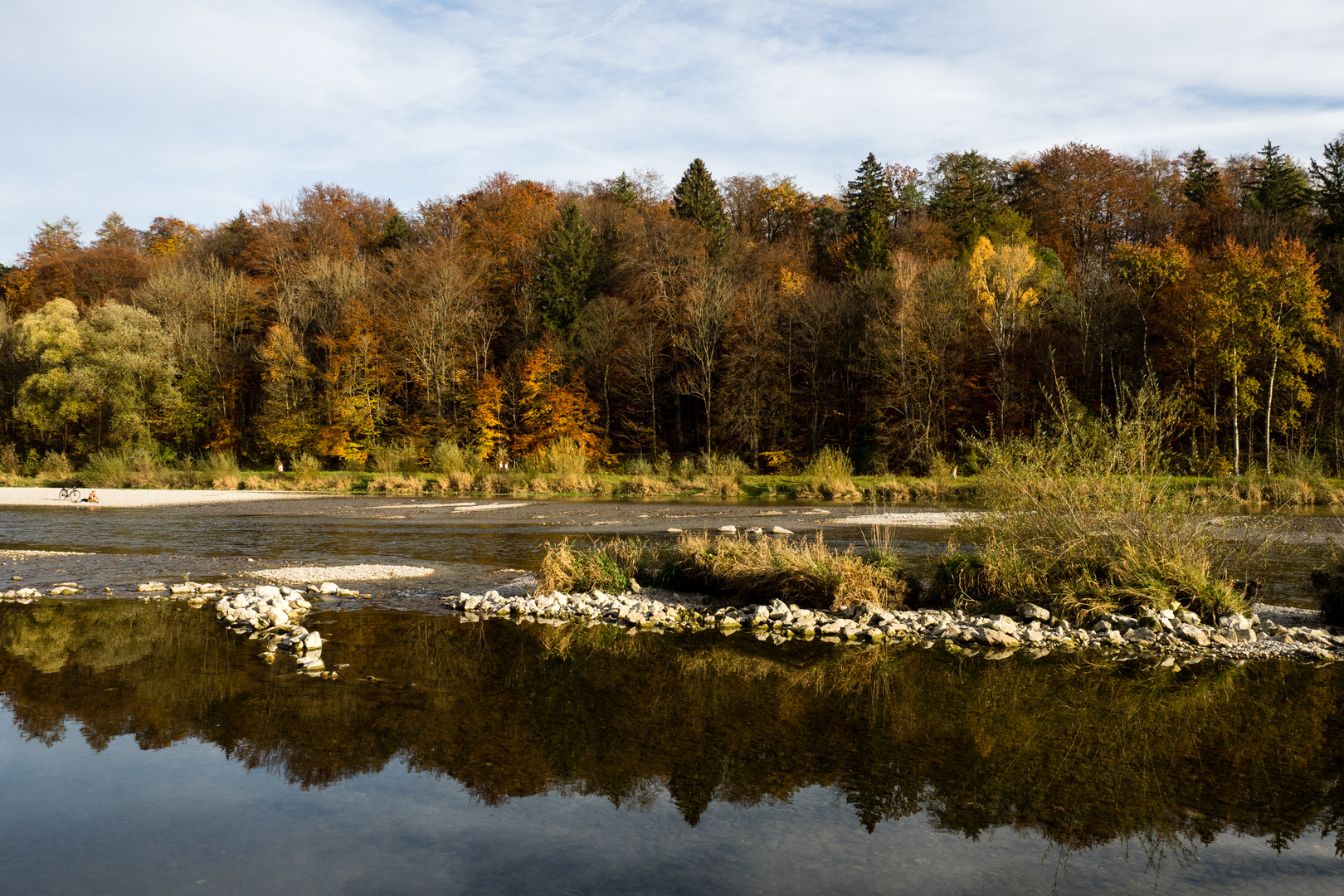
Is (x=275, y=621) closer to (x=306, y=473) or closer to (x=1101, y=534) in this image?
(x=1101, y=534)

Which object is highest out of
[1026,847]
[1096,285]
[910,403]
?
[1096,285]

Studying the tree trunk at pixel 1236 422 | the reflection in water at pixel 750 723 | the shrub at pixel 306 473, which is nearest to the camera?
the reflection in water at pixel 750 723

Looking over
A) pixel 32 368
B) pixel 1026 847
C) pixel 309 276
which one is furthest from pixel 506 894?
pixel 32 368

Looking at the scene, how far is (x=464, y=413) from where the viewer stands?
53.9 metres

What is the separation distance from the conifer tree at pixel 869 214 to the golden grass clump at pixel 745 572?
42769 mm

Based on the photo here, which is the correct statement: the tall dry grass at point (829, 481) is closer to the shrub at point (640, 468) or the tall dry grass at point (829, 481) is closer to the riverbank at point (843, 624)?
the shrub at point (640, 468)

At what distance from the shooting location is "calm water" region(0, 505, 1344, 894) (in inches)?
233

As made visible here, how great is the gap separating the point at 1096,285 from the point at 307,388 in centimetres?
4638

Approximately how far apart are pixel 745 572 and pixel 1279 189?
178 ft

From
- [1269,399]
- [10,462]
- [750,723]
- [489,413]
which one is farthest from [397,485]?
[1269,399]

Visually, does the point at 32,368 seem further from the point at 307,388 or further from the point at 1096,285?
the point at 1096,285

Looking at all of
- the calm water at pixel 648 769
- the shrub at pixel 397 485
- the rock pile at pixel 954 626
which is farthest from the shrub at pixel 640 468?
the calm water at pixel 648 769

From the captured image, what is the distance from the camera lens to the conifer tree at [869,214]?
55.6 metres

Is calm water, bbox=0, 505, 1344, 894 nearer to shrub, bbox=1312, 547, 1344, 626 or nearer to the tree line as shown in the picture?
shrub, bbox=1312, 547, 1344, 626
